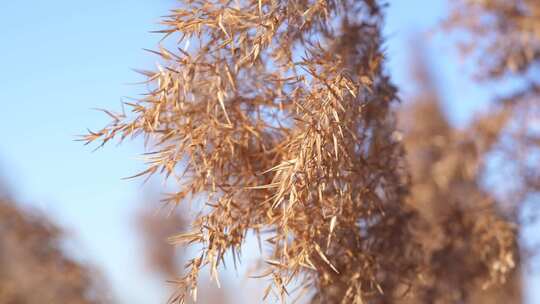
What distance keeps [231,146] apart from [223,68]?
0.35m

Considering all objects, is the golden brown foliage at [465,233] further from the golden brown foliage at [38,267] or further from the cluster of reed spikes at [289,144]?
the golden brown foliage at [38,267]

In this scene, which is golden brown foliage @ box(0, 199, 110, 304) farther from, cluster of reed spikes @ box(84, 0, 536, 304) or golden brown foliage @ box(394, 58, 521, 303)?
cluster of reed spikes @ box(84, 0, 536, 304)

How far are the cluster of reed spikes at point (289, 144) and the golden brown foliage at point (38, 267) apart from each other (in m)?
4.04

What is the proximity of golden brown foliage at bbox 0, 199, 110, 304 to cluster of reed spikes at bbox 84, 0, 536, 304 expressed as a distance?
159 inches

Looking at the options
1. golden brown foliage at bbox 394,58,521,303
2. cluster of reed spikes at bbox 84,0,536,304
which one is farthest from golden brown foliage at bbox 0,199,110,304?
cluster of reed spikes at bbox 84,0,536,304

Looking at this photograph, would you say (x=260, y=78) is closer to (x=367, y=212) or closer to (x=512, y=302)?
(x=367, y=212)

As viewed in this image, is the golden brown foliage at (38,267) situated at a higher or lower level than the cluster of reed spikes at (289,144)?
higher

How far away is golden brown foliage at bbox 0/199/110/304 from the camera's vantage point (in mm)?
6555

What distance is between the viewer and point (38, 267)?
6.77 metres

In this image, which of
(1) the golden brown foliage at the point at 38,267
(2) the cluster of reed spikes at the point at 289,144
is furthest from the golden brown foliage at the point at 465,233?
(1) the golden brown foliage at the point at 38,267

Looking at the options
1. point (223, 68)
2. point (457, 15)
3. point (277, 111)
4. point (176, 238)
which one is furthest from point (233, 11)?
point (457, 15)

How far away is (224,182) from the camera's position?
2.83 m

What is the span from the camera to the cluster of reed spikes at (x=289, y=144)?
8.25 feet

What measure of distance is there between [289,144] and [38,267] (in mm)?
5072
